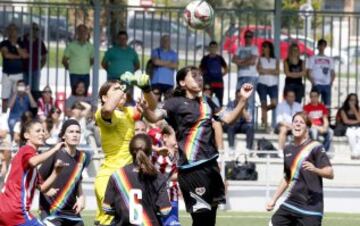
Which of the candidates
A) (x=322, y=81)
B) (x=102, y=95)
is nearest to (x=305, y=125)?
(x=102, y=95)

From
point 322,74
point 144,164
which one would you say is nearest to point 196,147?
point 144,164

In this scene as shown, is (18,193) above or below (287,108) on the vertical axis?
below

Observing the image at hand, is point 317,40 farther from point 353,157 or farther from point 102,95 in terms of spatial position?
point 102,95

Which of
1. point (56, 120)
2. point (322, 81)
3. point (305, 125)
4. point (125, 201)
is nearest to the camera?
point (125, 201)

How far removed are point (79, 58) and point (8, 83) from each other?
1.25 meters

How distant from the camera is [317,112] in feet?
71.4

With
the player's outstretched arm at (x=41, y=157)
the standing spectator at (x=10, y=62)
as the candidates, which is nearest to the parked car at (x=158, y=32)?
the standing spectator at (x=10, y=62)

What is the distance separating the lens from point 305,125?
1280 cm

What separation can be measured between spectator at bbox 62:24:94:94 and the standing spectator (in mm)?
748

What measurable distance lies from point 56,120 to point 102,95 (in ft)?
30.7

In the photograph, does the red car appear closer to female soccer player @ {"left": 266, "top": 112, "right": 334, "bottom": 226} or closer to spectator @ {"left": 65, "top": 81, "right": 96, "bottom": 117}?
spectator @ {"left": 65, "top": 81, "right": 96, "bottom": 117}

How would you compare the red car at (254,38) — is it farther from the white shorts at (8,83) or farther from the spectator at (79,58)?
the white shorts at (8,83)

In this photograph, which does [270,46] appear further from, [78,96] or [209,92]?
[78,96]

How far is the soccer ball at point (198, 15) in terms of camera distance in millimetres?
14805
